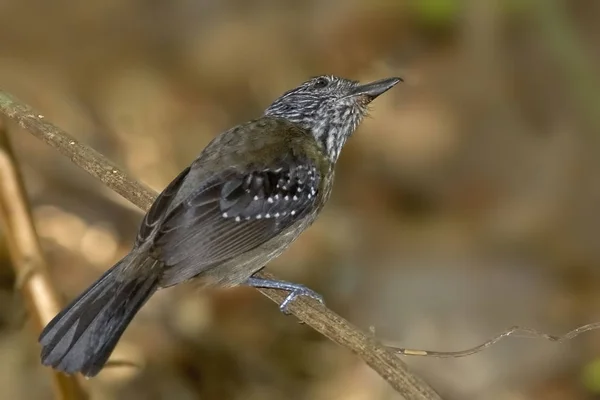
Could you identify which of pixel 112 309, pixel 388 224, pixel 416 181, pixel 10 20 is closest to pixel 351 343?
pixel 112 309

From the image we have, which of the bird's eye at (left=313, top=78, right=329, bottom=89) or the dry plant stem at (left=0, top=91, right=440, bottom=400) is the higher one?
the bird's eye at (left=313, top=78, right=329, bottom=89)

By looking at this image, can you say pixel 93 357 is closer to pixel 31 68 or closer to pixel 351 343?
pixel 351 343

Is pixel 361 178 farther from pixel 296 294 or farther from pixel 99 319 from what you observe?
pixel 99 319

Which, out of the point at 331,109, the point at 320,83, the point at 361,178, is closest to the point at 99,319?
the point at 331,109

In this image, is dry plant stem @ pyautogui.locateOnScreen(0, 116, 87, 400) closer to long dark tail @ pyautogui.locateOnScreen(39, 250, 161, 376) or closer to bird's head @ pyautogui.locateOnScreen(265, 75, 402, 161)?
long dark tail @ pyautogui.locateOnScreen(39, 250, 161, 376)

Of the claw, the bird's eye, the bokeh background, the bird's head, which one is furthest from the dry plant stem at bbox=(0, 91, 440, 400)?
the bokeh background

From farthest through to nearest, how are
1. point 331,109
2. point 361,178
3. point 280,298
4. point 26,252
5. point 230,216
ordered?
point 361,178, point 331,109, point 280,298, point 26,252, point 230,216

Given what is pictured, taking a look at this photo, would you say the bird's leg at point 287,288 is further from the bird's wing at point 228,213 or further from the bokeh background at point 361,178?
the bokeh background at point 361,178
